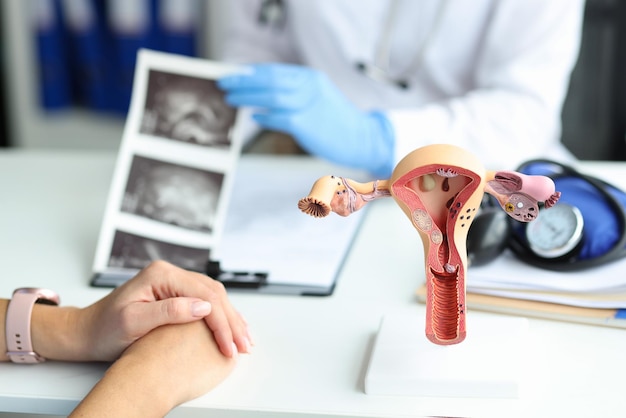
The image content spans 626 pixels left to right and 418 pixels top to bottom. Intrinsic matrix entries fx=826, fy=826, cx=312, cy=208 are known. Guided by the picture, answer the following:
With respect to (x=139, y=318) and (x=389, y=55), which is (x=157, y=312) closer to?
(x=139, y=318)

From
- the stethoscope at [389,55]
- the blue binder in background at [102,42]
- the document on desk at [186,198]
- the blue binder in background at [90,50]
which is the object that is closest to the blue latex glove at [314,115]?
the document on desk at [186,198]

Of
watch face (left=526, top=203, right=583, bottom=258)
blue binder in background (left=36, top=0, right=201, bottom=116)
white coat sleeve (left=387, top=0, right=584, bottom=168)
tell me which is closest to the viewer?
watch face (left=526, top=203, right=583, bottom=258)

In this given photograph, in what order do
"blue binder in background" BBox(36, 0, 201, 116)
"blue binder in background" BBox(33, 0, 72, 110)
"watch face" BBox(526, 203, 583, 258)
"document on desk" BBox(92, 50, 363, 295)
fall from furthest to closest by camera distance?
1. "blue binder in background" BBox(33, 0, 72, 110)
2. "blue binder in background" BBox(36, 0, 201, 116)
3. "document on desk" BBox(92, 50, 363, 295)
4. "watch face" BBox(526, 203, 583, 258)

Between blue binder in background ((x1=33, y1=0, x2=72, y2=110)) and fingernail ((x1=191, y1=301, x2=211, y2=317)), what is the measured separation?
6.87ft

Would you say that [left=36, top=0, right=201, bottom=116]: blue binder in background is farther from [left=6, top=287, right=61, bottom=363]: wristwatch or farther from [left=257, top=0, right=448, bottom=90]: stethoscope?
[left=6, top=287, right=61, bottom=363]: wristwatch

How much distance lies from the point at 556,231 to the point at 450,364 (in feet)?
0.76

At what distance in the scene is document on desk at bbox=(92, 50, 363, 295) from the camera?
875 mm

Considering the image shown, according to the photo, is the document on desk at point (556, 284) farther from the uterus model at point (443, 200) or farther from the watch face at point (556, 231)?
the uterus model at point (443, 200)

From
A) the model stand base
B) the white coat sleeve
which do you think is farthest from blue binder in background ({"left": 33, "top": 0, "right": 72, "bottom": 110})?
the model stand base

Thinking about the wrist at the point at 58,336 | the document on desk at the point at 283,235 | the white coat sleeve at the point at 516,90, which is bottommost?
the wrist at the point at 58,336

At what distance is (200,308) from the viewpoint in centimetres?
64

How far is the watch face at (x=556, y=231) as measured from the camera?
0.77 meters

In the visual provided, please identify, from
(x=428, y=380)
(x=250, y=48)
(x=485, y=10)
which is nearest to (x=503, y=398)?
(x=428, y=380)

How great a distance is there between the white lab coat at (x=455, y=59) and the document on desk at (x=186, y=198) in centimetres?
24
